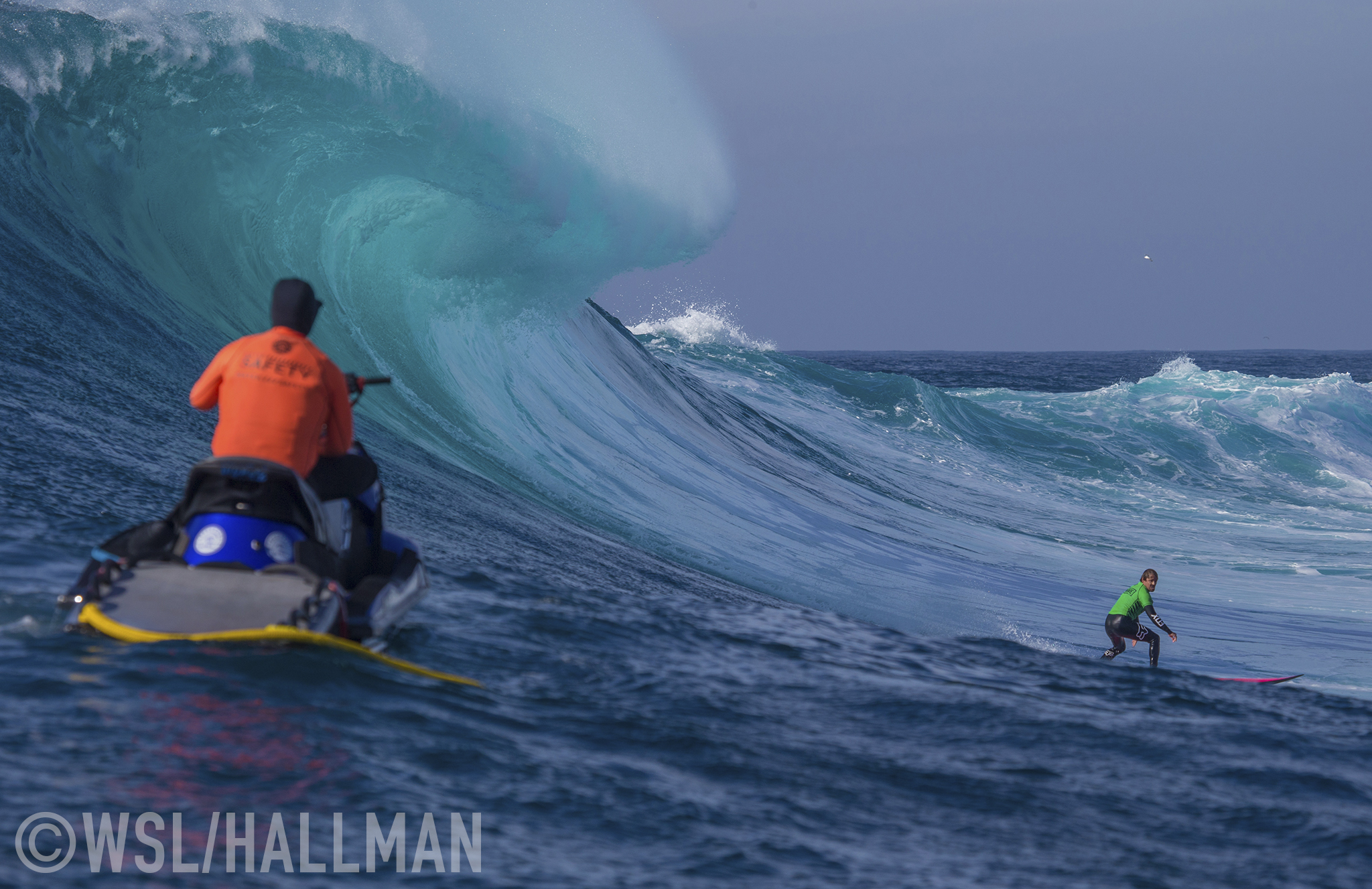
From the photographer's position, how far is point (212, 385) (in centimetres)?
392

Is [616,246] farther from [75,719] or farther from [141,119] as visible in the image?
[75,719]

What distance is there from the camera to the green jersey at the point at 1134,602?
9250 millimetres

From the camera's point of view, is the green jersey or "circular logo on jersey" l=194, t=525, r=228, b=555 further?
the green jersey

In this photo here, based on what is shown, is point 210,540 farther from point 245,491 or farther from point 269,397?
point 269,397

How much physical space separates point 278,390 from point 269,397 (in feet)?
0.12

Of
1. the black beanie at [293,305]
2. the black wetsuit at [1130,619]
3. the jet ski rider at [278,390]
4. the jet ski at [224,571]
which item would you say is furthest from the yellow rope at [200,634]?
the black wetsuit at [1130,619]

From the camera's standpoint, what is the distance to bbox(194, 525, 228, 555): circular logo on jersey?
3.75 meters

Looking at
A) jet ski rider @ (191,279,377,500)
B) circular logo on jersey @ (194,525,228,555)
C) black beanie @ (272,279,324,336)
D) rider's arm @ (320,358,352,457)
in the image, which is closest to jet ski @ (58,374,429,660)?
circular logo on jersey @ (194,525,228,555)

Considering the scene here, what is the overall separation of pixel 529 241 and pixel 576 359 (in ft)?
6.74

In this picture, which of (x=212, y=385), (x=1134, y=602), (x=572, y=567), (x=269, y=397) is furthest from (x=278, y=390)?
(x=1134, y=602)

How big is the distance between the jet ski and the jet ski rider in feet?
0.37

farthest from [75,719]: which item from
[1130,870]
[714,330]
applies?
[714,330]

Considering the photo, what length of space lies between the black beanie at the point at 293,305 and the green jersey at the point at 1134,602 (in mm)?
7146

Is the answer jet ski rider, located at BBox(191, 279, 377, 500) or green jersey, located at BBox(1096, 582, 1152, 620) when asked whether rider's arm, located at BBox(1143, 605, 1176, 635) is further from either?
jet ski rider, located at BBox(191, 279, 377, 500)
